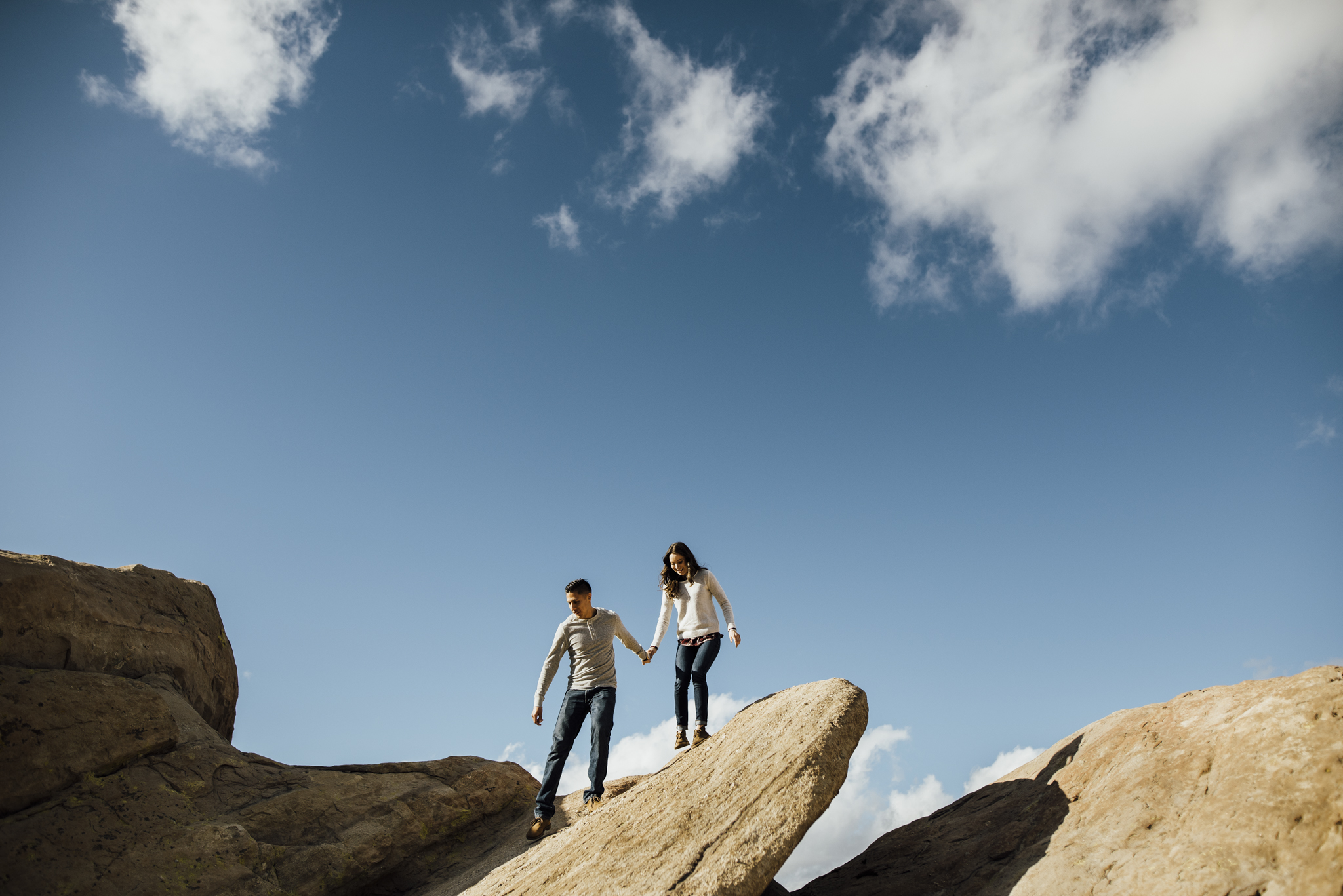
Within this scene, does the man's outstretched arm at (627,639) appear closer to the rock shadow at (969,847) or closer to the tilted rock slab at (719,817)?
the tilted rock slab at (719,817)

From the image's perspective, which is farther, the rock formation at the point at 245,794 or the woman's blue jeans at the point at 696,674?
the woman's blue jeans at the point at 696,674

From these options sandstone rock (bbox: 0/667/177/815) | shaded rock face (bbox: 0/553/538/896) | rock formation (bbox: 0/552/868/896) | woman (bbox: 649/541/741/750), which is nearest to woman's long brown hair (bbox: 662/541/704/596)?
woman (bbox: 649/541/741/750)

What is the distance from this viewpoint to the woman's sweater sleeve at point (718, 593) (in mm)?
9117

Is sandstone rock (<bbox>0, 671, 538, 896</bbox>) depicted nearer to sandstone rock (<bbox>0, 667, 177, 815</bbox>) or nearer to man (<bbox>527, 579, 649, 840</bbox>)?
sandstone rock (<bbox>0, 667, 177, 815</bbox>)

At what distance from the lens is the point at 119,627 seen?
938cm

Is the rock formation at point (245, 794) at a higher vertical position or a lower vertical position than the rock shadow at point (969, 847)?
higher

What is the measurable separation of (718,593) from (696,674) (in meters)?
1.05

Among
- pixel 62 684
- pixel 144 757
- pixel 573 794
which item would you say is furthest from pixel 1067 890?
pixel 62 684

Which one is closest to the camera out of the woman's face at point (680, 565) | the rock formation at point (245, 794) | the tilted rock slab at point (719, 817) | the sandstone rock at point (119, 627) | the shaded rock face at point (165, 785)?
the tilted rock slab at point (719, 817)

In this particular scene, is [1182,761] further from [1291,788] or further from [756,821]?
[756,821]

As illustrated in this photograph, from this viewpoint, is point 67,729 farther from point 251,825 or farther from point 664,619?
point 664,619

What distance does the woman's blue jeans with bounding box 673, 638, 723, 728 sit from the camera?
8.98 metres

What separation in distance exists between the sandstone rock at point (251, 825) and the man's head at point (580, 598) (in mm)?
3505

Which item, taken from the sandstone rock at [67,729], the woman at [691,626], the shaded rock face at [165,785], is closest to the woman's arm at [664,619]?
the woman at [691,626]
